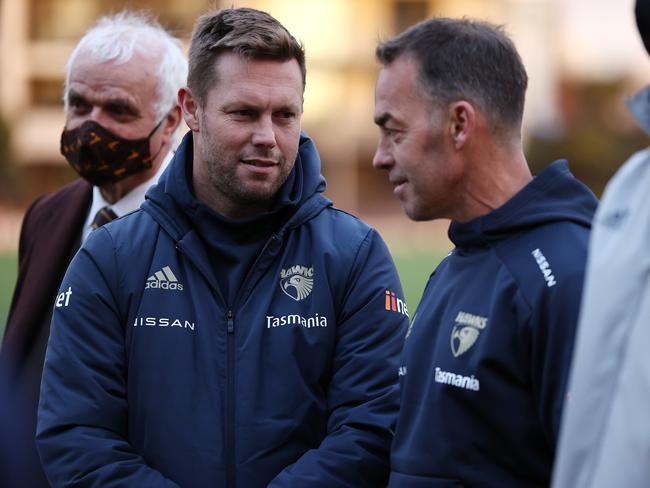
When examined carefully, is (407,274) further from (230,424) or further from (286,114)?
(230,424)

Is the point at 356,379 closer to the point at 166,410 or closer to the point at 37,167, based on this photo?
the point at 166,410

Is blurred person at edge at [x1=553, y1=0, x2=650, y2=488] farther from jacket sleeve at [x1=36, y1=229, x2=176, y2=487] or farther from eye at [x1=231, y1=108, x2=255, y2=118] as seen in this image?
eye at [x1=231, y1=108, x2=255, y2=118]

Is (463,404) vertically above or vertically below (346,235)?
below

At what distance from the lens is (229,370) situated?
332 cm

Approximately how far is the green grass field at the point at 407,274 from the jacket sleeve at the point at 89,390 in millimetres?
10300

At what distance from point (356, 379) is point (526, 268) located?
0.78 metres

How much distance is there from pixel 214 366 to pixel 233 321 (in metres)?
0.15

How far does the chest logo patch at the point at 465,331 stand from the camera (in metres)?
2.84

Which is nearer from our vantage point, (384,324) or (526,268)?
(526,268)

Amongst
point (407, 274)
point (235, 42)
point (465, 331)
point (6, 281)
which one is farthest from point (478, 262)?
point (407, 274)

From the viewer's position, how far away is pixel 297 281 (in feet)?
11.4

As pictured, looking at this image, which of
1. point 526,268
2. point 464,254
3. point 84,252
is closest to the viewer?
point 526,268

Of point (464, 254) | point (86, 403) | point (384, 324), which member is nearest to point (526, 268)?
point (464, 254)

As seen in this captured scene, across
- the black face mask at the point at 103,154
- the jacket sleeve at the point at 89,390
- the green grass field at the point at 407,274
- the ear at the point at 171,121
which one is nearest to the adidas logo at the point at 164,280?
the jacket sleeve at the point at 89,390
